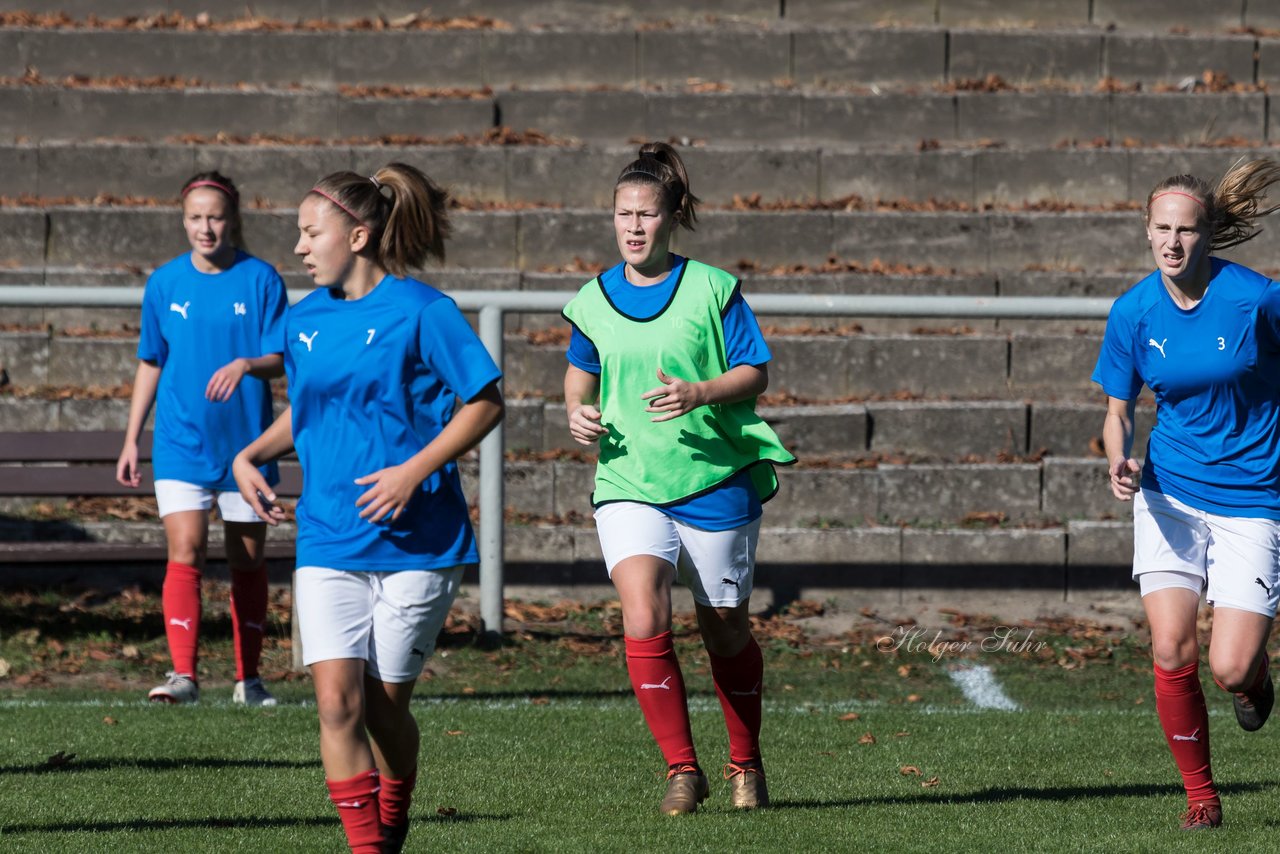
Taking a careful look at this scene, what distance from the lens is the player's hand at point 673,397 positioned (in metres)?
4.93

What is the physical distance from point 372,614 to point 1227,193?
2.99 meters

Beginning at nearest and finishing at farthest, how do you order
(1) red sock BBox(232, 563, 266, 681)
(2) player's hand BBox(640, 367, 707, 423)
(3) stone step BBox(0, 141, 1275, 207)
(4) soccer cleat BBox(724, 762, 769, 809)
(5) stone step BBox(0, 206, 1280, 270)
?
(2) player's hand BBox(640, 367, 707, 423) → (4) soccer cleat BBox(724, 762, 769, 809) → (1) red sock BBox(232, 563, 266, 681) → (5) stone step BBox(0, 206, 1280, 270) → (3) stone step BBox(0, 141, 1275, 207)

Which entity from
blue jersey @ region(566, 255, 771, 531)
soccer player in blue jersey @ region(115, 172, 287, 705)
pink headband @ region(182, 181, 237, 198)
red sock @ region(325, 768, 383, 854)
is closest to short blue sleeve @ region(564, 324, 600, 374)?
blue jersey @ region(566, 255, 771, 531)

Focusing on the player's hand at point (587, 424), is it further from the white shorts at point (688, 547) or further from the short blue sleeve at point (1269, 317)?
the short blue sleeve at point (1269, 317)

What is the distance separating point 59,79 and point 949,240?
742 centimetres

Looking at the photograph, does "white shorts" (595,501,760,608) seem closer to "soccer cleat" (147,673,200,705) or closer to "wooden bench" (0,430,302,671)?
"soccer cleat" (147,673,200,705)

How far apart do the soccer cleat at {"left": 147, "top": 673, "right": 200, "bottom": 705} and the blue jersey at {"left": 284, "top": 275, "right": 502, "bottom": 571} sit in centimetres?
353

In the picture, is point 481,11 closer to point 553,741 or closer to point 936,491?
point 936,491

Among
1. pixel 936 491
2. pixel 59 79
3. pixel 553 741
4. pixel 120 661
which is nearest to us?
pixel 553 741

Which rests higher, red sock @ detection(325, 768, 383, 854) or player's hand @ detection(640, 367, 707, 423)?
player's hand @ detection(640, 367, 707, 423)

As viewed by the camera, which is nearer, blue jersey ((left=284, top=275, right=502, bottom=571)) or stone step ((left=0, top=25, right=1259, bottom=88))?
blue jersey ((left=284, top=275, right=502, bottom=571))

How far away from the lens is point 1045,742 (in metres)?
6.73

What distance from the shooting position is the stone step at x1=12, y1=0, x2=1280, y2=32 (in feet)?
47.6

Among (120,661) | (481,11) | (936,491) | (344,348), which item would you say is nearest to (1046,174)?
(936,491)
